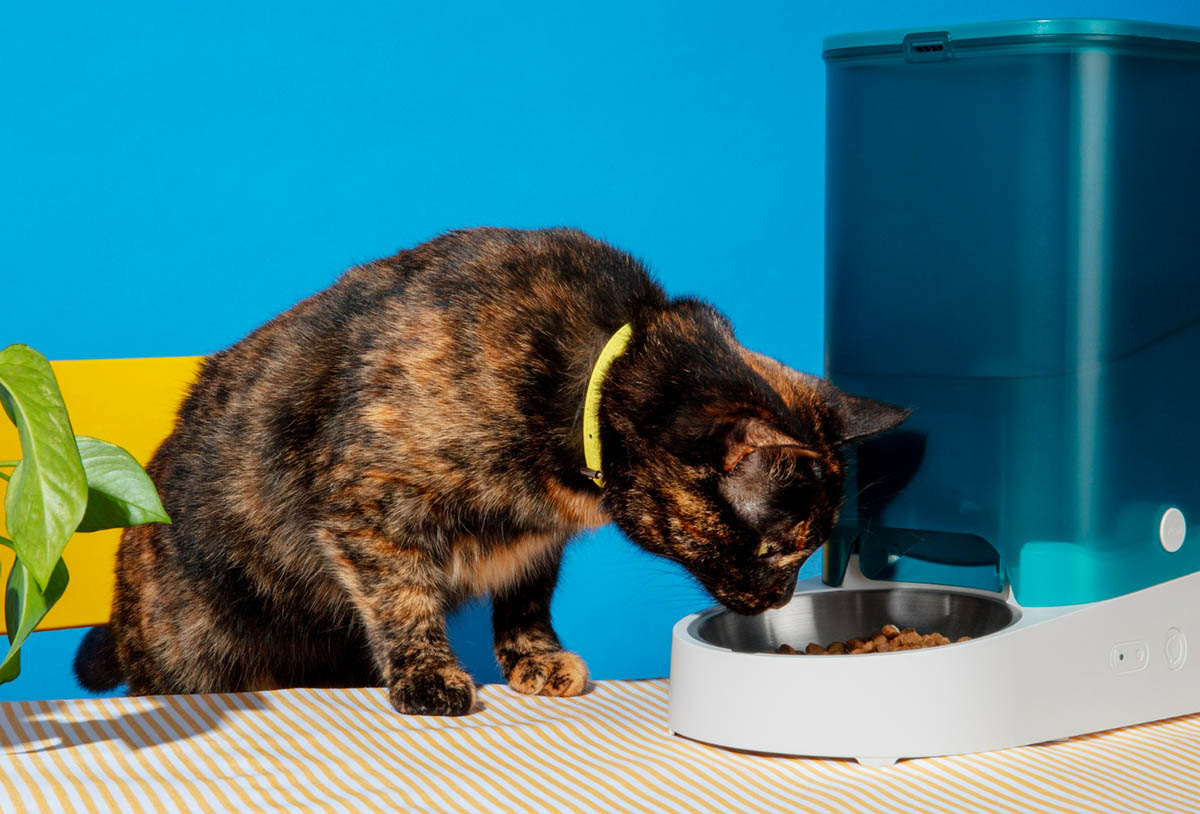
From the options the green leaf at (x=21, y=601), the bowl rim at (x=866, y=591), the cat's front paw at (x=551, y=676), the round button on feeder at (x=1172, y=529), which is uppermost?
the green leaf at (x=21, y=601)

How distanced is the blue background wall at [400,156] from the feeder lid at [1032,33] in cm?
90

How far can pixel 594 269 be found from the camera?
137 centimetres

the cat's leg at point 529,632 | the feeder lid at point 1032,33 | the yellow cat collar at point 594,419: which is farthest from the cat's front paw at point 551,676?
the feeder lid at point 1032,33

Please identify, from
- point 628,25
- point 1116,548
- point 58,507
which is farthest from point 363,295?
point 628,25

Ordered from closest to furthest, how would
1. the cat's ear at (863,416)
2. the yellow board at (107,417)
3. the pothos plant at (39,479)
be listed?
the pothos plant at (39,479) < the cat's ear at (863,416) < the yellow board at (107,417)

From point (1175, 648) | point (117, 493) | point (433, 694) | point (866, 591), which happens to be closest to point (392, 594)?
point (433, 694)

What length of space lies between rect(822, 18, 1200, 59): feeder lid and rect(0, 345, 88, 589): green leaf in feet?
2.59

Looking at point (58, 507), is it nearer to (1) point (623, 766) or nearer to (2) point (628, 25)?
(1) point (623, 766)

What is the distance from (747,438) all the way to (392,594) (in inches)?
16.5

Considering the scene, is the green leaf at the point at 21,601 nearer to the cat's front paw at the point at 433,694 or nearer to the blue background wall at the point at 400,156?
the cat's front paw at the point at 433,694

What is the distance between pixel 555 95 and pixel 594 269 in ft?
3.13

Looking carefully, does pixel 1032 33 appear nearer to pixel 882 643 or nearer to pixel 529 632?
pixel 882 643

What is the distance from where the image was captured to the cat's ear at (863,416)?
115cm

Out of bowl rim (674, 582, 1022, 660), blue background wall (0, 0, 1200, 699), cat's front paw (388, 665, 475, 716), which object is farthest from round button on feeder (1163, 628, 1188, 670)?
blue background wall (0, 0, 1200, 699)
